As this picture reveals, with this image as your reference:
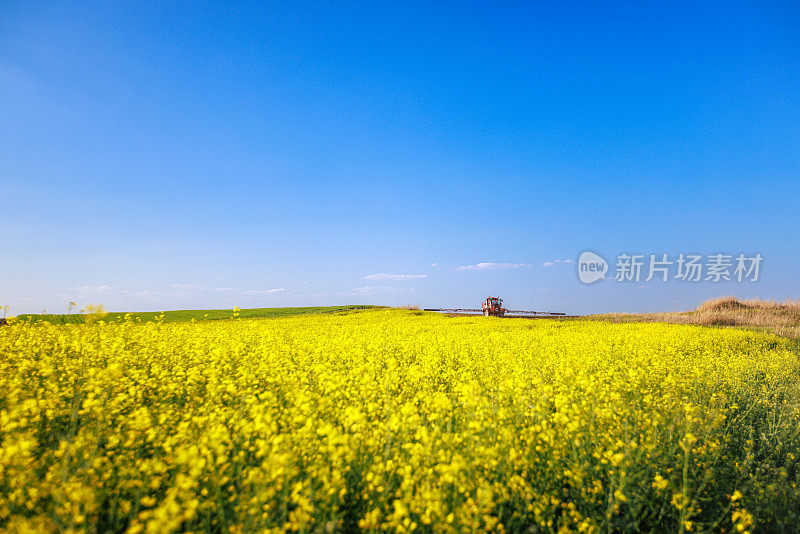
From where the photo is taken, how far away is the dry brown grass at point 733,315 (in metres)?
23.3

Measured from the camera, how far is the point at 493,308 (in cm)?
3256

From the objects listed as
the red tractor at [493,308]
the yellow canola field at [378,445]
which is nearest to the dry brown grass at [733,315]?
the red tractor at [493,308]

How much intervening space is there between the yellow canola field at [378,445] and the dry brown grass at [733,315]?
1846cm

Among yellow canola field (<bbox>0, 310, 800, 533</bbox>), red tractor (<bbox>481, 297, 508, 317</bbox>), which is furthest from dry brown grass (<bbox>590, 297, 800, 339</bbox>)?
yellow canola field (<bbox>0, 310, 800, 533</bbox>)

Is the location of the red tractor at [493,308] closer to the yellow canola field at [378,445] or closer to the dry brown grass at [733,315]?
the dry brown grass at [733,315]

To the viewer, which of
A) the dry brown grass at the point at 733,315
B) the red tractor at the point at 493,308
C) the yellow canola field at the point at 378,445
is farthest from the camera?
the red tractor at the point at 493,308

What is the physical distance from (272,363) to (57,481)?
3861 mm

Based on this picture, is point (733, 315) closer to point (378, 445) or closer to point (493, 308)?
point (493, 308)

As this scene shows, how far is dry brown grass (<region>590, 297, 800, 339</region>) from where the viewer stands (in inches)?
918

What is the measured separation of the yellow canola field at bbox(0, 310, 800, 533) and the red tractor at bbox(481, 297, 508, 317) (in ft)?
75.1

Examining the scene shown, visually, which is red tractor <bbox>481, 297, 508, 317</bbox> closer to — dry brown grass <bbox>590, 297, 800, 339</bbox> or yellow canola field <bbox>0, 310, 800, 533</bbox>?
dry brown grass <bbox>590, 297, 800, 339</bbox>

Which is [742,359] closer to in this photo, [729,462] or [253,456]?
[729,462]

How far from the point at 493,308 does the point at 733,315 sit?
628 inches

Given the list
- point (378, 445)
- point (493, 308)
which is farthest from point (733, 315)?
point (378, 445)
